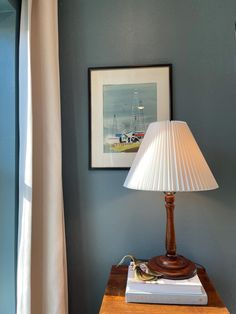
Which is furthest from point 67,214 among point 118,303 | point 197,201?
point 197,201

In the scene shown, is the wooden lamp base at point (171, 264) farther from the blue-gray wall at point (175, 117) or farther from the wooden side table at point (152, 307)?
the blue-gray wall at point (175, 117)

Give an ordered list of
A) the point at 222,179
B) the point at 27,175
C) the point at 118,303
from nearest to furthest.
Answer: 1. the point at 118,303
2. the point at 27,175
3. the point at 222,179

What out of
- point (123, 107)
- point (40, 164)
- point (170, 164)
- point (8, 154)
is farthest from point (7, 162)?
point (170, 164)

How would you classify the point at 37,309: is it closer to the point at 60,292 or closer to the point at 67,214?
the point at 60,292

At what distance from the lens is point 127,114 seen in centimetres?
134

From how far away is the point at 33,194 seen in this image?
3.92 ft

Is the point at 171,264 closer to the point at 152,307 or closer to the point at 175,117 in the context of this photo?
the point at 152,307

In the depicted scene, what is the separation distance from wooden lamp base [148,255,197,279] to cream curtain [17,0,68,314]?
48 centimetres

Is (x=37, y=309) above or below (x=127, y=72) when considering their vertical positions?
below

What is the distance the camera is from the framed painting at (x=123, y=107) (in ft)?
4.33

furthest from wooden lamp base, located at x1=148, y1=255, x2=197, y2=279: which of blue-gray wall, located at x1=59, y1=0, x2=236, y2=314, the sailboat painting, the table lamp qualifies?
the sailboat painting

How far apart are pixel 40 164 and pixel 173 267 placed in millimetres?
798

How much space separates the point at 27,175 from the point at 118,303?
0.69 meters

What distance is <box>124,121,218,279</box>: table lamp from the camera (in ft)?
2.97
